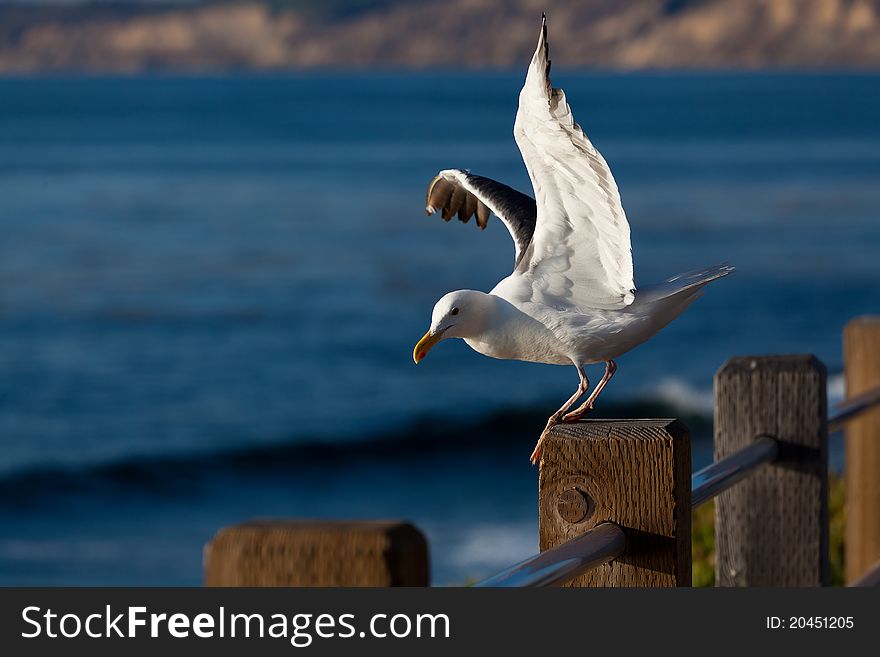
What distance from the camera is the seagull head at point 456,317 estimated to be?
2443 mm

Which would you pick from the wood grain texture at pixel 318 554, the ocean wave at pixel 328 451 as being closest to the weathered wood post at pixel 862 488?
the wood grain texture at pixel 318 554

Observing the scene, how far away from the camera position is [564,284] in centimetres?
264

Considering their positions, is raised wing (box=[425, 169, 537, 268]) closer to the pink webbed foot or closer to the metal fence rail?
the pink webbed foot

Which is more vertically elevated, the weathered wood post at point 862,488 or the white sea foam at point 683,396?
the white sea foam at point 683,396

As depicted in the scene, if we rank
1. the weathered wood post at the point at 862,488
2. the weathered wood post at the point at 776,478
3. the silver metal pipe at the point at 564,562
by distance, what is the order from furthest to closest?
1. the weathered wood post at the point at 862,488
2. the weathered wood post at the point at 776,478
3. the silver metal pipe at the point at 564,562

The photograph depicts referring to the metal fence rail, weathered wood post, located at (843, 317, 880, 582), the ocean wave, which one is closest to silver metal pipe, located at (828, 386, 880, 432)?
the metal fence rail

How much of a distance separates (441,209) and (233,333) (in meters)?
21.6

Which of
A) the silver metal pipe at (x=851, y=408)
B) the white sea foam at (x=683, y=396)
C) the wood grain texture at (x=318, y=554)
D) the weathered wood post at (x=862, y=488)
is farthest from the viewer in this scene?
the white sea foam at (x=683, y=396)

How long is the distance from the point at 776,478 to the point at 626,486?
135 centimetres

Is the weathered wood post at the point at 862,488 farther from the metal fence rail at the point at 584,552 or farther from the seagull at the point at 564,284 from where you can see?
the seagull at the point at 564,284

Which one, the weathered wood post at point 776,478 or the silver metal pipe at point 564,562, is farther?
the weathered wood post at point 776,478

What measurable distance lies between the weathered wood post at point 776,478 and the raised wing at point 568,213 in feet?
3.57

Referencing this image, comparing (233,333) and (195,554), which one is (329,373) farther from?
(195,554)

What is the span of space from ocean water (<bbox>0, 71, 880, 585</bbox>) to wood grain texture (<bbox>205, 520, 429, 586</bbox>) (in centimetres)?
1063
